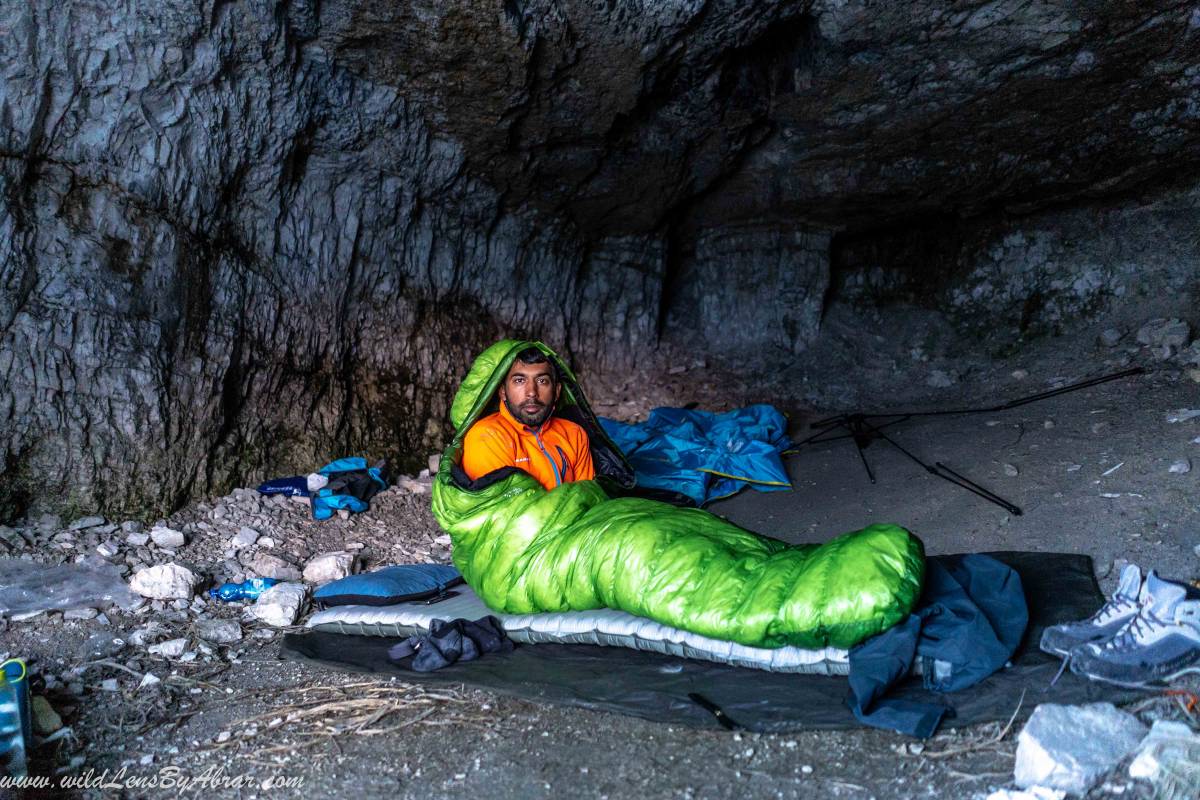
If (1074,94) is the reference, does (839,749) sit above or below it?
below

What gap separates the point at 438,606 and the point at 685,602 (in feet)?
3.39

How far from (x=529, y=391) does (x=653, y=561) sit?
98cm

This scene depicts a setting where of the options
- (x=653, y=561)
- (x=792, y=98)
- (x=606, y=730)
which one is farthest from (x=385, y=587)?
(x=792, y=98)

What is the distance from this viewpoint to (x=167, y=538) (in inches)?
137

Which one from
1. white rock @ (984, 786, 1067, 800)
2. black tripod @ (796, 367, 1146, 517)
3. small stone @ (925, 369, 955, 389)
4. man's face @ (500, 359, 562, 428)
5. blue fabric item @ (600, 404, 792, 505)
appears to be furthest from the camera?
small stone @ (925, 369, 955, 389)

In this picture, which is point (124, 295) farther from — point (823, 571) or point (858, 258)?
point (858, 258)

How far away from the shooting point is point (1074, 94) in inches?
182

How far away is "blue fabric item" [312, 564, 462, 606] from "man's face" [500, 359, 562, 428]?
0.68 metres

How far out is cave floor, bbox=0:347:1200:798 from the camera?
72.9 inches

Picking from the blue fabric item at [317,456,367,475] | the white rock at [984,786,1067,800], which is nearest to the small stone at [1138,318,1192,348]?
the white rock at [984,786,1067,800]

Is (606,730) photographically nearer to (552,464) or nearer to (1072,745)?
(1072,745)

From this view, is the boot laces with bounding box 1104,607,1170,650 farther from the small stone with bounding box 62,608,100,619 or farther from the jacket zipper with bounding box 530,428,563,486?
the small stone with bounding box 62,608,100,619

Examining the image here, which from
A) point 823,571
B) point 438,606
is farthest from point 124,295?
point 823,571

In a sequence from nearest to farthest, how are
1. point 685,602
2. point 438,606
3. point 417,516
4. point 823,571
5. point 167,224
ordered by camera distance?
point 823,571 → point 685,602 → point 438,606 → point 167,224 → point 417,516
